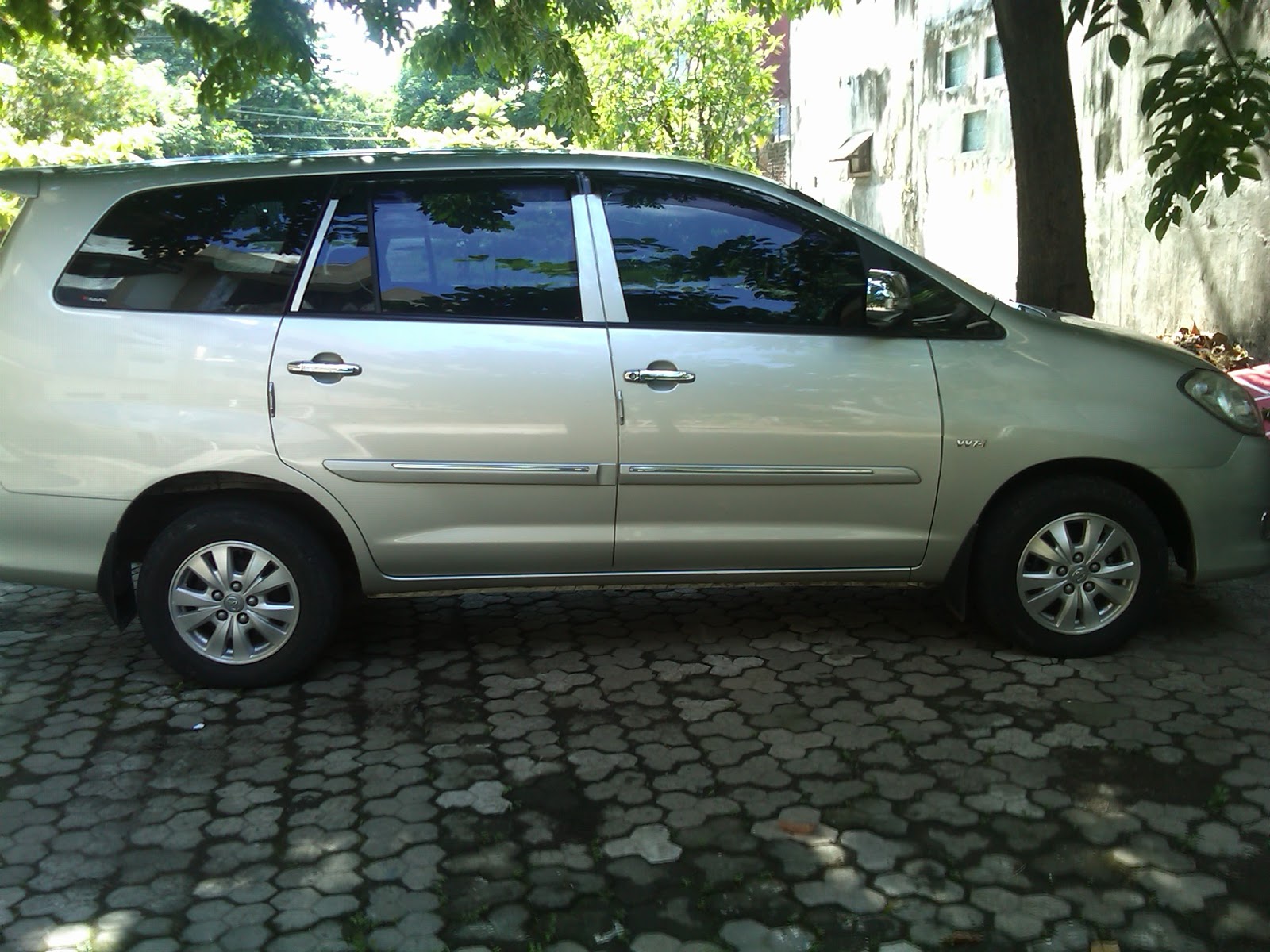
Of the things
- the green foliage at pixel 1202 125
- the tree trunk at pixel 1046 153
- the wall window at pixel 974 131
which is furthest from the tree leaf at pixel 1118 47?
the wall window at pixel 974 131

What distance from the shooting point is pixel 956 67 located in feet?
50.3

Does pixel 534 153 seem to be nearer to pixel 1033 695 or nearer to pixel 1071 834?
pixel 1033 695

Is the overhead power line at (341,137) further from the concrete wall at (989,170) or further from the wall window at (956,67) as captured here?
the wall window at (956,67)

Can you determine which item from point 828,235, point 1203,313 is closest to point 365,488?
point 828,235

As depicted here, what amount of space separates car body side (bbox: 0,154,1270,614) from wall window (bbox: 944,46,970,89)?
34.9 ft

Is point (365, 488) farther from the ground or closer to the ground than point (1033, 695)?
farther from the ground

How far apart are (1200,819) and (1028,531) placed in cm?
148

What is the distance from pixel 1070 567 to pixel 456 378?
7.82 ft

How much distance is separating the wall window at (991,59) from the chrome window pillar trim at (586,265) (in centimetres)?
1025

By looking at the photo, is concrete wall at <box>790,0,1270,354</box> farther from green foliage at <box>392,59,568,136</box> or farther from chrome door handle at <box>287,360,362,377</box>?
green foliage at <box>392,59,568,136</box>

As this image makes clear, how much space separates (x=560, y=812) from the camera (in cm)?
392

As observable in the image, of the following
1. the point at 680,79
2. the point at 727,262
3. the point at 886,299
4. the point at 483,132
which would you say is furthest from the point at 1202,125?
the point at 483,132

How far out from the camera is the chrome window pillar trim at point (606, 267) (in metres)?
4.92

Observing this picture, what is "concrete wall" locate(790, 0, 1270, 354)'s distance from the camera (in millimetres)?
9984
